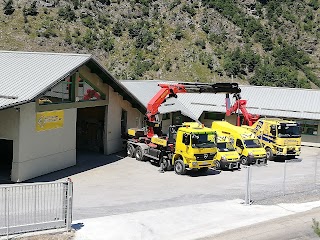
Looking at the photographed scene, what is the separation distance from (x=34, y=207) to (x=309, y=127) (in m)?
30.2

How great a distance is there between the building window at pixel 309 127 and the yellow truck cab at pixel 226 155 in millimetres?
12847

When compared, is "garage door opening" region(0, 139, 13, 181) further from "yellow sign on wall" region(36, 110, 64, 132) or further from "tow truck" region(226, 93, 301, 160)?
"tow truck" region(226, 93, 301, 160)

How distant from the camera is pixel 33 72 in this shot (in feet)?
90.3

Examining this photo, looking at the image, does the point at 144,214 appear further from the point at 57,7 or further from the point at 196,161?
the point at 57,7

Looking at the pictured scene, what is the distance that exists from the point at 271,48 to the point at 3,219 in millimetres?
75505

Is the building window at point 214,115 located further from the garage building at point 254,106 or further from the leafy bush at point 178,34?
the leafy bush at point 178,34

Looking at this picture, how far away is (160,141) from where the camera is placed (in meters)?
31.3

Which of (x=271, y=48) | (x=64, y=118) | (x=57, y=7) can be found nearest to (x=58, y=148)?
(x=64, y=118)

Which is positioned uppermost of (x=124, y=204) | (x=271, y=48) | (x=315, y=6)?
(x=315, y=6)

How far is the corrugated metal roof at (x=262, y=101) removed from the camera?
42.1 m

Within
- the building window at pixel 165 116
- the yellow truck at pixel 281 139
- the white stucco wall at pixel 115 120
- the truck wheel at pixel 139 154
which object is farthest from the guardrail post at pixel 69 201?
the building window at pixel 165 116

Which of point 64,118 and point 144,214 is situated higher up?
point 64,118

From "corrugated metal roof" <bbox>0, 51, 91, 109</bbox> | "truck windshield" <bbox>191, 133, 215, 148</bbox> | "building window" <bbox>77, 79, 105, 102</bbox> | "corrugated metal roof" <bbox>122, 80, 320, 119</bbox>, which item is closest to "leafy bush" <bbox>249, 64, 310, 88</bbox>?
"corrugated metal roof" <bbox>122, 80, 320, 119</bbox>

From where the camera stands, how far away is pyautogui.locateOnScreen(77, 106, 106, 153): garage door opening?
34684 mm
